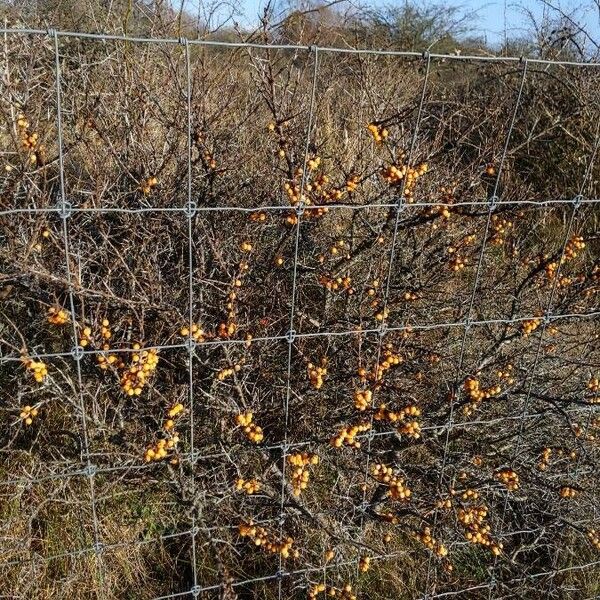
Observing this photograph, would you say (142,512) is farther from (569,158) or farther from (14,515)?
(569,158)

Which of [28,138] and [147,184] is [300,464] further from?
[28,138]

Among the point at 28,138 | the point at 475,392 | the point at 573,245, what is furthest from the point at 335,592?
the point at 28,138

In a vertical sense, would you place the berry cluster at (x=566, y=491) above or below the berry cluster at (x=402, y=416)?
below

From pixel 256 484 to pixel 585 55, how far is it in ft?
15.0

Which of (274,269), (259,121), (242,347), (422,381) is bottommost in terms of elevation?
(422,381)

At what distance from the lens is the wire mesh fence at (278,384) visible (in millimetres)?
2082

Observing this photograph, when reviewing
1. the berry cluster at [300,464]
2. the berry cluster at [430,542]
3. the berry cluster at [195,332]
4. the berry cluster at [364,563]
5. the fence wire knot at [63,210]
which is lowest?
the berry cluster at [364,563]

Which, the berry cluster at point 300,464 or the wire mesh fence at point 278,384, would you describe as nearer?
the berry cluster at point 300,464

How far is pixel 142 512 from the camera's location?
2.42 m

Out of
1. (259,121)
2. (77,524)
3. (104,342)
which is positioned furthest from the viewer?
(259,121)

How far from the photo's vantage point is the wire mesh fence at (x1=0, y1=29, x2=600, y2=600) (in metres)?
2.08

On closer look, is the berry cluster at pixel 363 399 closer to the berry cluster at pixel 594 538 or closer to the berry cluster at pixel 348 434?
the berry cluster at pixel 348 434

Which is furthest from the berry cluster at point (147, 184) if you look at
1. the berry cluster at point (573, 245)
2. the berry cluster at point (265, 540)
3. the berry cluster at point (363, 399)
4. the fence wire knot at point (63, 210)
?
the berry cluster at point (573, 245)

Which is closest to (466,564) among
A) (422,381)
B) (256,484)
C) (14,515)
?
(422,381)
